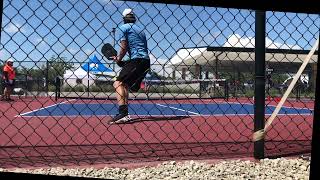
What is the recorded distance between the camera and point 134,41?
762cm

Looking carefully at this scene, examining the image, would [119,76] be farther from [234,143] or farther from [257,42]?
[257,42]

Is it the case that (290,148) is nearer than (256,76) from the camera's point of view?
No

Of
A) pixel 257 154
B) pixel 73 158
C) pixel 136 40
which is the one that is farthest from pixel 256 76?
pixel 136 40

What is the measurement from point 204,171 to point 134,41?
13.8 feet

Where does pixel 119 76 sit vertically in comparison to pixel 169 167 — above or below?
above

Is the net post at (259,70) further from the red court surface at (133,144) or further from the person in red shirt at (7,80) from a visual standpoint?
the person in red shirt at (7,80)

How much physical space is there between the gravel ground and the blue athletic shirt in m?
3.85

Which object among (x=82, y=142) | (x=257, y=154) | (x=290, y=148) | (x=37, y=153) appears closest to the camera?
(x=257, y=154)

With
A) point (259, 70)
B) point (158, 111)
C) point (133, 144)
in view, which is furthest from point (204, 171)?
point (158, 111)

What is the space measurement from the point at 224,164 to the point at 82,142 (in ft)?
7.00

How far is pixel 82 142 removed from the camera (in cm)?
546

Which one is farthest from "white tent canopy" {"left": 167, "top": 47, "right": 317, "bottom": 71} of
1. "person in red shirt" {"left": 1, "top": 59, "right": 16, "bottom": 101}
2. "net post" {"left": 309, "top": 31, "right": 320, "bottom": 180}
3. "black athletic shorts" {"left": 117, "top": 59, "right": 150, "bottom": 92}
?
"person in red shirt" {"left": 1, "top": 59, "right": 16, "bottom": 101}

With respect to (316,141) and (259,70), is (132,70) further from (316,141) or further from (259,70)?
(316,141)

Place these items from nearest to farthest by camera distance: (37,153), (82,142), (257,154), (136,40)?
1. (257,154)
2. (37,153)
3. (82,142)
4. (136,40)
